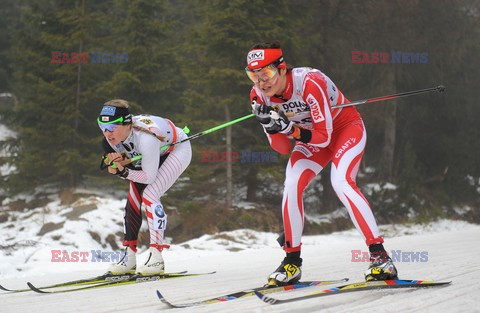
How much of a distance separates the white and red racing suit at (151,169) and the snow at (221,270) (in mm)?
733

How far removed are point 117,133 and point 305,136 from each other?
2.00 m

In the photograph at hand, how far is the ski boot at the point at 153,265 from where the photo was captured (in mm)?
6031

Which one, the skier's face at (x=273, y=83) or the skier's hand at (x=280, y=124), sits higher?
the skier's face at (x=273, y=83)

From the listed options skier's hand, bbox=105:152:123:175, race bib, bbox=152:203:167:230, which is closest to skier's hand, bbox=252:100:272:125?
skier's hand, bbox=105:152:123:175

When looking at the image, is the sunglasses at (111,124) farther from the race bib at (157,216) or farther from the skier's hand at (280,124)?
the skier's hand at (280,124)

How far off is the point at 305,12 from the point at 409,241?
28.6ft

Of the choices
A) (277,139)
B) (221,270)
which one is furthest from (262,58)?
(221,270)

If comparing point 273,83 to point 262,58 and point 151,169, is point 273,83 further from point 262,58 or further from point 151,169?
point 151,169

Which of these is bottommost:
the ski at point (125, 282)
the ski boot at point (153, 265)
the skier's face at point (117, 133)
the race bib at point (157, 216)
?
the ski at point (125, 282)

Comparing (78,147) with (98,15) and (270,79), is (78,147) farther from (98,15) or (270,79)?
(270,79)

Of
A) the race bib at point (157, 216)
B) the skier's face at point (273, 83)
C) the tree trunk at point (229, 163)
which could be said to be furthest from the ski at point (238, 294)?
the tree trunk at point (229, 163)

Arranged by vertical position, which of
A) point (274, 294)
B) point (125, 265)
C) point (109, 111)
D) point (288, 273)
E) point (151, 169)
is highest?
point (109, 111)

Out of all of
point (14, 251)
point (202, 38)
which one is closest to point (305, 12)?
point (202, 38)

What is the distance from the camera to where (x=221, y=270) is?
6984 mm
